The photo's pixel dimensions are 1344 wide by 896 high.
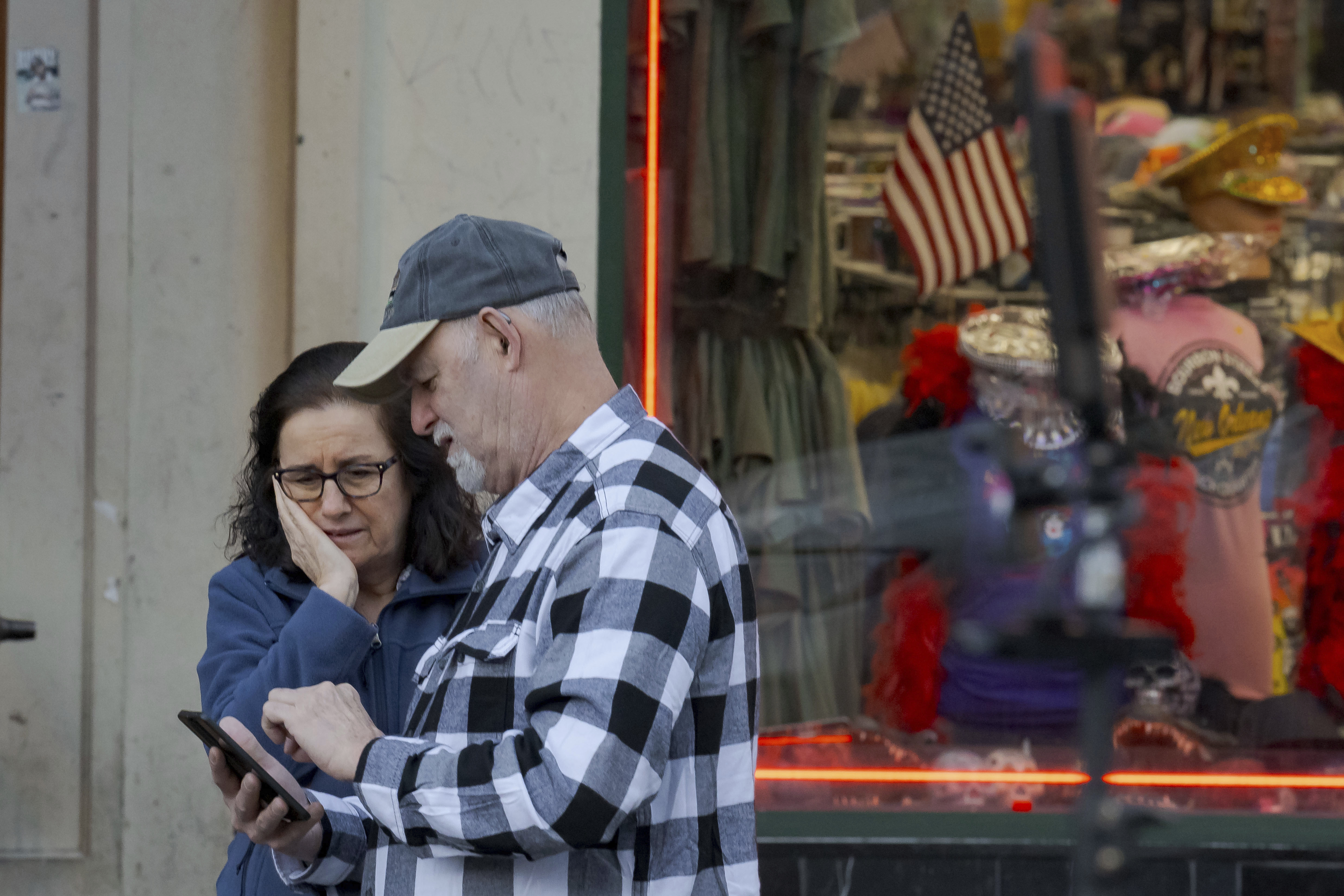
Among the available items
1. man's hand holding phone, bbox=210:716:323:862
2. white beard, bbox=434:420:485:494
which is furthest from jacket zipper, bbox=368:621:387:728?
white beard, bbox=434:420:485:494

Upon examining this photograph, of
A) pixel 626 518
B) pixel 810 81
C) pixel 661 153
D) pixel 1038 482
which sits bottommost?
pixel 626 518

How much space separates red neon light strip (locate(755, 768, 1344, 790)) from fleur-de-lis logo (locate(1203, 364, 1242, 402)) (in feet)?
4.08

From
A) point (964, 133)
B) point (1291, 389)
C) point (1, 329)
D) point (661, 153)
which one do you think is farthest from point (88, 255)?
point (1291, 389)

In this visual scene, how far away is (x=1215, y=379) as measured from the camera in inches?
173

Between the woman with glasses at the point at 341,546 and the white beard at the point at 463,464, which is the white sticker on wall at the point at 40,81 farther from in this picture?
the white beard at the point at 463,464

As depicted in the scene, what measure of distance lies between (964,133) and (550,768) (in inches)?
137

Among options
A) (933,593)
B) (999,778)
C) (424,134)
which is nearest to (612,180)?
(424,134)

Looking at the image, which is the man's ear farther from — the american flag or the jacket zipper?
the american flag

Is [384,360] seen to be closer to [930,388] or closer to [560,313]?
[560,313]

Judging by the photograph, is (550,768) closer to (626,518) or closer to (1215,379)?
(626,518)

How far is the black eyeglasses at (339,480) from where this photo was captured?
2.40 meters

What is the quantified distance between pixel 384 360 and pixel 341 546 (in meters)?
0.79

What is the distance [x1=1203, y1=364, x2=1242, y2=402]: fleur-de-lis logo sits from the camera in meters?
4.39

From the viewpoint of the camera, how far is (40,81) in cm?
396
